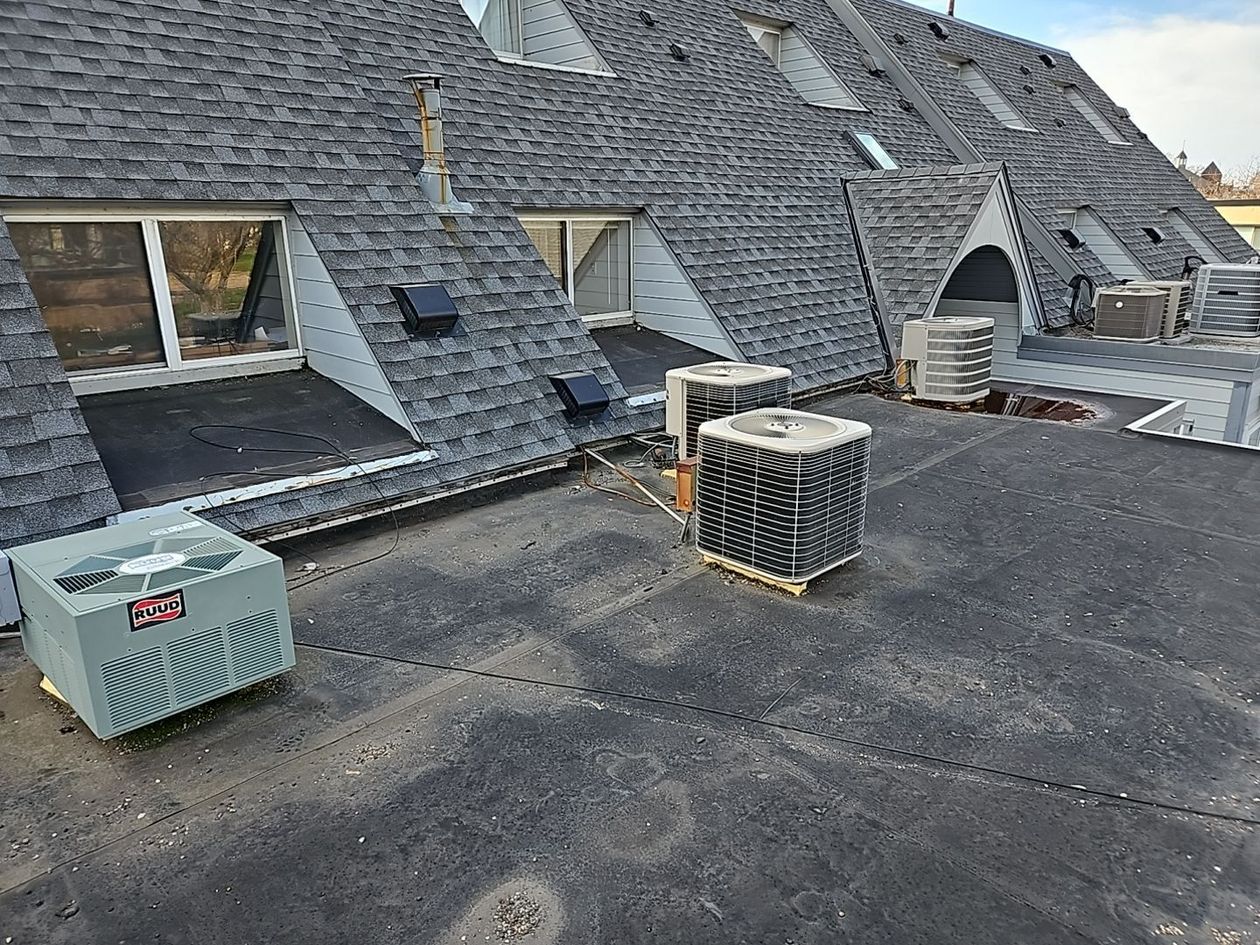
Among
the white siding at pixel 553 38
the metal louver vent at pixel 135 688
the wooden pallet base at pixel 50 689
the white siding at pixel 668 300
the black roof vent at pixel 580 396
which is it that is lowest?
the wooden pallet base at pixel 50 689

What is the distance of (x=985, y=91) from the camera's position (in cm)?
1862

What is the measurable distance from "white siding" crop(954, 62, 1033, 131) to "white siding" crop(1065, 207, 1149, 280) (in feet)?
9.28

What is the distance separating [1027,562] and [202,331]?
6.40m

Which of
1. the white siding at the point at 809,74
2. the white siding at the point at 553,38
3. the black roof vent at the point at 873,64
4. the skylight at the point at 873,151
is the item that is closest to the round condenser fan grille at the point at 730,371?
the white siding at the point at 553,38

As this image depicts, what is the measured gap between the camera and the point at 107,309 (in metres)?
6.11

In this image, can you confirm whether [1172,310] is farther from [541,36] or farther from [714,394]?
[541,36]

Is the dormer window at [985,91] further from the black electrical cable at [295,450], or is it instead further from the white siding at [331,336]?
the black electrical cable at [295,450]

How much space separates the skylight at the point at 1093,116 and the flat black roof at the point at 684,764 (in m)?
20.0

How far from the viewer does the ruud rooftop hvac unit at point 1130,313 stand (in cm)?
1126

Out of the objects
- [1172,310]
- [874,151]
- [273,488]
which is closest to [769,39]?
[874,151]

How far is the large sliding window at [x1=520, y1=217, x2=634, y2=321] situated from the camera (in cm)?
898

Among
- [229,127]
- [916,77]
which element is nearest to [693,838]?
[229,127]

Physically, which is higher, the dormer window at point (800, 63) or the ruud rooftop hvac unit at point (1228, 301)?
the dormer window at point (800, 63)

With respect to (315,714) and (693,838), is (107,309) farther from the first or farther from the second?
(693,838)
